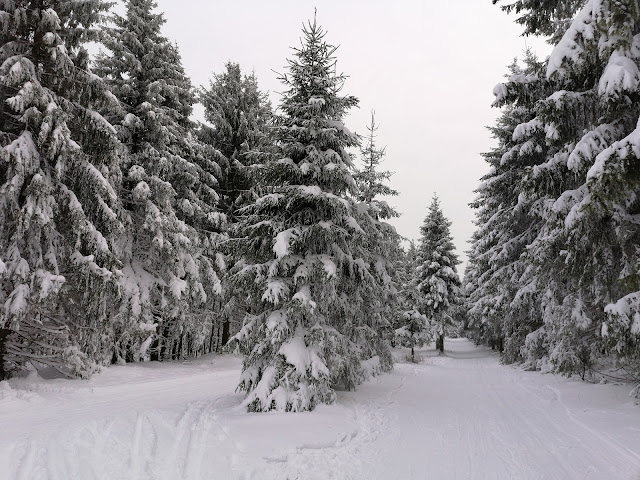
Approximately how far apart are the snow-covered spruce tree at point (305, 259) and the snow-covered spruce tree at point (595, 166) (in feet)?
15.9

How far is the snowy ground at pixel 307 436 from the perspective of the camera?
5855 millimetres

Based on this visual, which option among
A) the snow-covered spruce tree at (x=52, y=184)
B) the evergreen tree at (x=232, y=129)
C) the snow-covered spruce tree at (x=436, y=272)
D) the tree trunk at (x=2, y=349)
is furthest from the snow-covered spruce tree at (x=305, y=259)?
the snow-covered spruce tree at (x=436, y=272)

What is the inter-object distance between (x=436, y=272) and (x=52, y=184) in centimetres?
2774

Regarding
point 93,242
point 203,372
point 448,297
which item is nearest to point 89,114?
point 93,242

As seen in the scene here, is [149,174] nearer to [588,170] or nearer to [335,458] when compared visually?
[335,458]

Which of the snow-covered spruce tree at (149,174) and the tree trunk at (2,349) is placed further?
the snow-covered spruce tree at (149,174)

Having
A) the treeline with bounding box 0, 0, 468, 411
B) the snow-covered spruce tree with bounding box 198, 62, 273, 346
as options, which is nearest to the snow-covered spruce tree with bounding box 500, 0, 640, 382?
the treeline with bounding box 0, 0, 468, 411

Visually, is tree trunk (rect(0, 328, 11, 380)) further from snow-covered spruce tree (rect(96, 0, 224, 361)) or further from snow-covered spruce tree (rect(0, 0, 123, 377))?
snow-covered spruce tree (rect(96, 0, 224, 361))

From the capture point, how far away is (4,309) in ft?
30.5

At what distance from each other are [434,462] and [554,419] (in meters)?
4.71

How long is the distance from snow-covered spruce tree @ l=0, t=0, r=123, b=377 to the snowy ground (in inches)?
68.5

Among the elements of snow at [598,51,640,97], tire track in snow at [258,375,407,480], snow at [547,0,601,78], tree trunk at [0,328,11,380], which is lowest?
tire track in snow at [258,375,407,480]

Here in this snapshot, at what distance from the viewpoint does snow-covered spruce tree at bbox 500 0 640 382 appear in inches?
265

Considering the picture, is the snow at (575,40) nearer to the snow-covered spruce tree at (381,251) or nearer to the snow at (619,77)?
the snow at (619,77)
